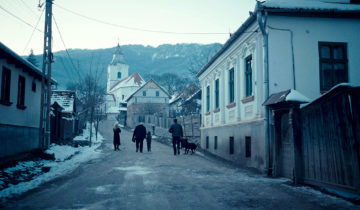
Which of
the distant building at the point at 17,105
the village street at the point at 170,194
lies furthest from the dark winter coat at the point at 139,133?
the village street at the point at 170,194

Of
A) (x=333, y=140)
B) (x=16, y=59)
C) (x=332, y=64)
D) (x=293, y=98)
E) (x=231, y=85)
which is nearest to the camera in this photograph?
(x=333, y=140)

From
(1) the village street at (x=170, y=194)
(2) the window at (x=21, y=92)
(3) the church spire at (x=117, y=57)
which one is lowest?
(1) the village street at (x=170, y=194)

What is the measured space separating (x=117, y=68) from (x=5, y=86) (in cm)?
9403

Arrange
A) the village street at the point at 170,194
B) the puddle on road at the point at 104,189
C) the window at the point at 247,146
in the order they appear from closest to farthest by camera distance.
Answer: the village street at the point at 170,194 → the puddle on road at the point at 104,189 → the window at the point at 247,146

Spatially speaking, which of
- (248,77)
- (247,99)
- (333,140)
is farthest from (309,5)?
(333,140)

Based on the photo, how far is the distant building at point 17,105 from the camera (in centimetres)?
1151

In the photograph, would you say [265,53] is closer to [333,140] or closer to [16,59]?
[333,140]

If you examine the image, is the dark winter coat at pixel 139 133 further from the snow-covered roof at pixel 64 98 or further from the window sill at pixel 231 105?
the snow-covered roof at pixel 64 98

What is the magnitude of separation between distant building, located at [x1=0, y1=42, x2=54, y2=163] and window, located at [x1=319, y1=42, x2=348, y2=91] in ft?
36.9

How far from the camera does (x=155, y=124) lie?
141 ft

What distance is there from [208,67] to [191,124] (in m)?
6.74

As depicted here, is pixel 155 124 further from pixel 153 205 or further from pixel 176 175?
pixel 153 205

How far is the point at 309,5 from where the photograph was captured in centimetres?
1111

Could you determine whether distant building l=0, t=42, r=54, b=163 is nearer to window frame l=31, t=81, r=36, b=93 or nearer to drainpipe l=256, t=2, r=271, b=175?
window frame l=31, t=81, r=36, b=93
